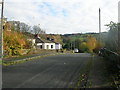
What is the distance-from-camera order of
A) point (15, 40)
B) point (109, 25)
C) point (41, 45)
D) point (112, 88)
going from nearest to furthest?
point (112, 88) → point (109, 25) → point (15, 40) → point (41, 45)

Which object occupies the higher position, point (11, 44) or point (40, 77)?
point (11, 44)

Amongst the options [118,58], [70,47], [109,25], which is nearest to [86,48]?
[70,47]

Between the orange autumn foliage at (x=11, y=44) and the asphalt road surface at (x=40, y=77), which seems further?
the orange autumn foliage at (x=11, y=44)

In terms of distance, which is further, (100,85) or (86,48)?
(86,48)

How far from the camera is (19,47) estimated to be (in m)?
30.2

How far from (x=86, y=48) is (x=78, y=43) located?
15.0 metres

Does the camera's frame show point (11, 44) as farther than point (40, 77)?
Yes

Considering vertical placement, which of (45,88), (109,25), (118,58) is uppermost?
(109,25)

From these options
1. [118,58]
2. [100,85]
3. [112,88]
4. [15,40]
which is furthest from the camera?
[15,40]

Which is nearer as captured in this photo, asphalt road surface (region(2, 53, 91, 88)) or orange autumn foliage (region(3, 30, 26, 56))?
asphalt road surface (region(2, 53, 91, 88))

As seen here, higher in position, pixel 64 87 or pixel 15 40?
pixel 15 40

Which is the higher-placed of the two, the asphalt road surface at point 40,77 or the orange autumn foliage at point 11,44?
the orange autumn foliage at point 11,44

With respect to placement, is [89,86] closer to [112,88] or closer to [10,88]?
[112,88]

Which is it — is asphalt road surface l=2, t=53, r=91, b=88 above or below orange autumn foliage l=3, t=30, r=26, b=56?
below
